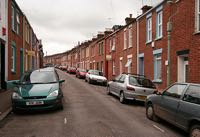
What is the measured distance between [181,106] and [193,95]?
452mm

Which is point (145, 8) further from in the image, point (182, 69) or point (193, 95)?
point (193, 95)

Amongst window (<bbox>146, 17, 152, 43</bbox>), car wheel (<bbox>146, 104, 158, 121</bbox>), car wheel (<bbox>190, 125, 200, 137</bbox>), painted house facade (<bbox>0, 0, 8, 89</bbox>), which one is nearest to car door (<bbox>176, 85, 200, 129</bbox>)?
car wheel (<bbox>190, 125, 200, 137</bbox>)

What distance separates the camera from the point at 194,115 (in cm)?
574

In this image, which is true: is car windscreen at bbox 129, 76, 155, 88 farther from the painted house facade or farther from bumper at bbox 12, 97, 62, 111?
the painted house facade

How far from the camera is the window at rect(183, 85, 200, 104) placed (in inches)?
237

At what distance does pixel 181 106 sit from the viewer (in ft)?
21.0

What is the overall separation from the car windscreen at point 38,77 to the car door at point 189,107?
586 cm

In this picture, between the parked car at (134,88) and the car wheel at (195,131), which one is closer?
the car wheel at (195,131)

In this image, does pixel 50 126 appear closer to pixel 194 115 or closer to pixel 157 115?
pixel 157 115

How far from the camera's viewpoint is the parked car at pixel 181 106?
5.81 m

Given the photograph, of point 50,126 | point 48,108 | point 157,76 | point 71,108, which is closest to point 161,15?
point 157,76

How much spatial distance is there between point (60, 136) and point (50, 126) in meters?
1.11

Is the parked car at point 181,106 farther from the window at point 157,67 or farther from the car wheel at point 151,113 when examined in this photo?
the window at point 157,67

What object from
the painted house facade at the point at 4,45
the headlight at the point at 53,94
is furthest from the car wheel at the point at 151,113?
the painted house facade at the point at 4,45
